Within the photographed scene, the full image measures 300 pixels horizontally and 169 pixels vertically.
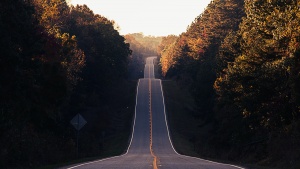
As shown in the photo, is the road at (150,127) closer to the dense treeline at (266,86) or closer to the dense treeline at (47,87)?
the dense treeline at (47,87)

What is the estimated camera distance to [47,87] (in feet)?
175

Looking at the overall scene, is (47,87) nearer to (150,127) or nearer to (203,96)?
(203,96)

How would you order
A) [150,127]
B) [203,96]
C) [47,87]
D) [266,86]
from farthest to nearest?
[150,127] < [203,96] < [47,87] < [266,86]

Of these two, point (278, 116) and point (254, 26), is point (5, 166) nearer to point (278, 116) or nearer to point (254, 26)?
point (278, 116)

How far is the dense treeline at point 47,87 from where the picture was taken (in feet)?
116

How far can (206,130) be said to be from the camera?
83.6 metres

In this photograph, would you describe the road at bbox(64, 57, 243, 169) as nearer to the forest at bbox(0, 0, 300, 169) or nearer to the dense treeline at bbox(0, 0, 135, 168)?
the forest at bbox(0, 0, 300, 169)


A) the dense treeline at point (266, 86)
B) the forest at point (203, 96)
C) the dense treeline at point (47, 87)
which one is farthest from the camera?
the dense treeline at point (266, 86)

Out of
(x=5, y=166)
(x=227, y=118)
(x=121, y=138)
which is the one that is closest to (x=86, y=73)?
(x=121, y=138)

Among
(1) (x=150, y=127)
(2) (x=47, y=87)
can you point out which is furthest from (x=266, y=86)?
(1) (x=150, y=127)

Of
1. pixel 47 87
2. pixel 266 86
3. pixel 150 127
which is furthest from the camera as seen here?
pixel 150 127

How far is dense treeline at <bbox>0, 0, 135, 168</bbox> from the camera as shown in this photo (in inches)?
1396

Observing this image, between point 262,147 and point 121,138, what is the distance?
100ft

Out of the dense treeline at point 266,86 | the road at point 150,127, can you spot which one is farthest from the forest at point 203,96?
the road at point 150,127
